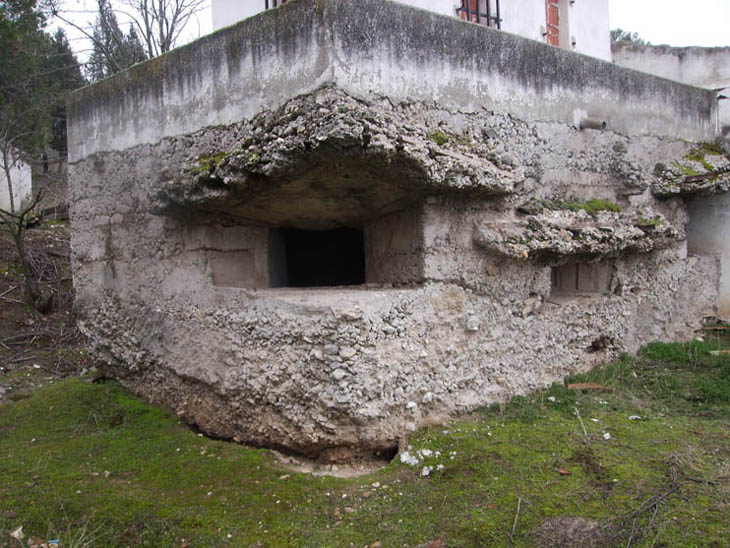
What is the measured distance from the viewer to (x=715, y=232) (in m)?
7.35

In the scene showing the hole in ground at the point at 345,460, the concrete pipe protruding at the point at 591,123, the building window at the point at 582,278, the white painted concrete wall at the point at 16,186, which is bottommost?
the hole in ground at the point at 345,460

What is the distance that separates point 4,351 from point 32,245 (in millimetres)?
3220

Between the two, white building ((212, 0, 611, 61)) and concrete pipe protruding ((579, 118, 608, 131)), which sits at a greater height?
white building ((212, 0, 611, 61))

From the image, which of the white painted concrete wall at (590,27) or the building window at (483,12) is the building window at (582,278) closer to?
the building window at (483,12)

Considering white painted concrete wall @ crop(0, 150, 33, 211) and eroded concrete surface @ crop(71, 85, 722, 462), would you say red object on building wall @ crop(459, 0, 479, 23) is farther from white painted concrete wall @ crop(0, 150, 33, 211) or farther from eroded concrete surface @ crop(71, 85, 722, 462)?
white painted concrete wall @ crop(0, 150, 33, 211)

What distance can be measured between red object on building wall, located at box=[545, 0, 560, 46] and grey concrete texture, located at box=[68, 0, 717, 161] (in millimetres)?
2567

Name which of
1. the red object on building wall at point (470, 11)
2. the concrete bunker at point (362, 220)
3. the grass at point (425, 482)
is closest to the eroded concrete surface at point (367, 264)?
the concrete bunker at point (362, 220)

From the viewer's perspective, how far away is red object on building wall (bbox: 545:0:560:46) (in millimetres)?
8586

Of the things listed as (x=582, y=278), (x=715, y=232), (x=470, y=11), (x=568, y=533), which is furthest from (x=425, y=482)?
(x=470, y=11)

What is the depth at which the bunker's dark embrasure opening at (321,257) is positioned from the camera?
6148mm

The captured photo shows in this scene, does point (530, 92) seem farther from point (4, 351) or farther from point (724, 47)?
point (4, 351)

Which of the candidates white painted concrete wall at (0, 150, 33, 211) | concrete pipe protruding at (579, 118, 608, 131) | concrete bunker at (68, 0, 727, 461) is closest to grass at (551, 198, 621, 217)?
concrete bunker at (68, 0, 727, 461)

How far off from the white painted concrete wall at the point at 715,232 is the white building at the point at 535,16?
3.11m

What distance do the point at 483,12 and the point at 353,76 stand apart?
186 inches
